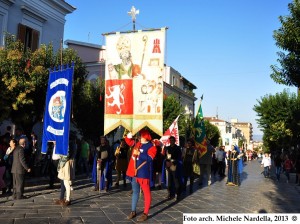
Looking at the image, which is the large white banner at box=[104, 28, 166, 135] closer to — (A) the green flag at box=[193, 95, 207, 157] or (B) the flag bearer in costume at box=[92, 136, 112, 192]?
(B) the flag bearer in costume at box=[92, 136, 112, 192]

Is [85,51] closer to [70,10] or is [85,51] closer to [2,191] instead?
[70,10]

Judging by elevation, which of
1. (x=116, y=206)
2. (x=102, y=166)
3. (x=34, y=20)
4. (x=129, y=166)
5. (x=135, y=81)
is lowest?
(x=116, y=206)

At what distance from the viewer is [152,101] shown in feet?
36.8

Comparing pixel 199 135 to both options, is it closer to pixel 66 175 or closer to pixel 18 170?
pixel 66 175

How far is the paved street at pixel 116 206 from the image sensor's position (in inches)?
292

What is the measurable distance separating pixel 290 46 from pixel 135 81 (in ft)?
21.1

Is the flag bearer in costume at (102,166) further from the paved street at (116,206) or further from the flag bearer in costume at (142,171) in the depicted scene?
the flag bearer in costume at (142,171)

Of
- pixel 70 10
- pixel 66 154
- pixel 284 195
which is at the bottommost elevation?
pixel 284 195

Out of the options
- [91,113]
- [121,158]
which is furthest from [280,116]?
[121,158]

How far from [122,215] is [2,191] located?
434 cm

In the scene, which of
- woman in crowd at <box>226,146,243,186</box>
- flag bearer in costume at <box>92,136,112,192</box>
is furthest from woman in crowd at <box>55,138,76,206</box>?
woman in crowd at <box>226,146,243,186</box>

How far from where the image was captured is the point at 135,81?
11406 millimetres

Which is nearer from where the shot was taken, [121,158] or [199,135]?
[121,158]

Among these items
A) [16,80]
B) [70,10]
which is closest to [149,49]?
[16,80]
